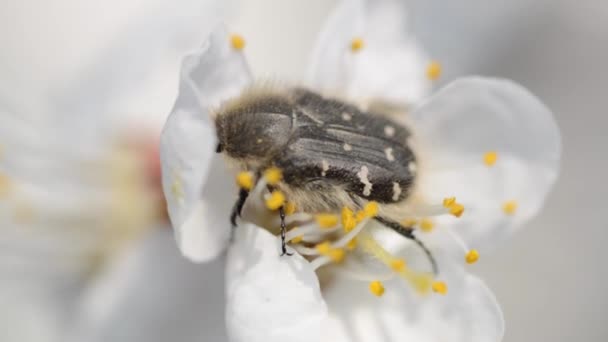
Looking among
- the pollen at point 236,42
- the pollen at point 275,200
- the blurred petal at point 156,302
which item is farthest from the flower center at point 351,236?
the blurred petal at point 156,302

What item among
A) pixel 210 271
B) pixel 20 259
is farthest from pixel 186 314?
pixel 20 259

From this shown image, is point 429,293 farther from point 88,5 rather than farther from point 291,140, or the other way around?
point 88,5

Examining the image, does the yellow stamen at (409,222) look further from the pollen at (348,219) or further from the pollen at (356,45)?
the pollen at (356,45)

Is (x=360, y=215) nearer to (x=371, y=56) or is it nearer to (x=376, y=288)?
(x=376, y=288)

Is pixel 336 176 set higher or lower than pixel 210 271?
higher

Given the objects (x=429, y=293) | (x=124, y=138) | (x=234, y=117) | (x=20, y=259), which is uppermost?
(x=234, y=117)

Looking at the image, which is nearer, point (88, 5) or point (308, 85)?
point (308, 85)

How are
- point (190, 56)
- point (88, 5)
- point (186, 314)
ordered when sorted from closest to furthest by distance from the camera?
point (190, 56)
point (186, 314)
point (88, 5)
